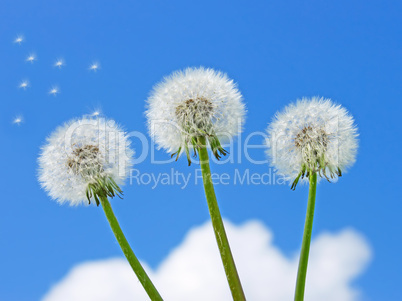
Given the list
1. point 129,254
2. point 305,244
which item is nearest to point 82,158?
point 129,254

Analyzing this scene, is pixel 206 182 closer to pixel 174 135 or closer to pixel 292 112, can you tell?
pixel 174 135

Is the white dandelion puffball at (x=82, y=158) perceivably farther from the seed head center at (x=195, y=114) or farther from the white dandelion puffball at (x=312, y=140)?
the white dandelion puffball at (x=312, y=140)

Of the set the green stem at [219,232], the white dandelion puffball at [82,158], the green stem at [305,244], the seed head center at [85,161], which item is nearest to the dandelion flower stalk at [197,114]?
the green stem at [219,232]

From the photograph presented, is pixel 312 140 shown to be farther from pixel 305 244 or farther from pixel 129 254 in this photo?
pixel 129 254

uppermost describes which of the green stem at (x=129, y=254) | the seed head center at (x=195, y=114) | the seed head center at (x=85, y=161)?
the seed head center at (x=195, y=114)

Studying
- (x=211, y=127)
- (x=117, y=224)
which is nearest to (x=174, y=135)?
(x=211, y=127)

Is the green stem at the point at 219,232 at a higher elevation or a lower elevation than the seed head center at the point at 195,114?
lower
